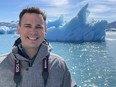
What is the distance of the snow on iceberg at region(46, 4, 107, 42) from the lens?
24359 millimetres

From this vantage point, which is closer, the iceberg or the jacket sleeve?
the jacket sleeve

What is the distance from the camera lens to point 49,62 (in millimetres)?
1439

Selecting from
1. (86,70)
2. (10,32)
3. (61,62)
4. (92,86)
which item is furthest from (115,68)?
(10,32)

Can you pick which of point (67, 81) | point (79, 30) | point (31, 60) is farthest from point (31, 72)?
point (79, 30)

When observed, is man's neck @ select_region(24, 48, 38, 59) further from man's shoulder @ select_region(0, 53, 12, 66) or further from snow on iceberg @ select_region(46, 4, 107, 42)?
snow on iceberg @ select_region(46, 4, 107, 42)

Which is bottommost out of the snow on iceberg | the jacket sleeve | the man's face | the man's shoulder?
the snow on iceberg

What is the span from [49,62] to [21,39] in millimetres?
198

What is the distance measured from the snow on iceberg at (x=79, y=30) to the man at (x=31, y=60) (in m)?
22.7

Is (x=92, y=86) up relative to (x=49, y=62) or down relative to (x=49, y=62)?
down

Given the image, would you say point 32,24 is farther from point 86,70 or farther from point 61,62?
point 86,70

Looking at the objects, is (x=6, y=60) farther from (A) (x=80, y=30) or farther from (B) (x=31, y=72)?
(A) (x=80, y=30)

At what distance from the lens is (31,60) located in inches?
55.1

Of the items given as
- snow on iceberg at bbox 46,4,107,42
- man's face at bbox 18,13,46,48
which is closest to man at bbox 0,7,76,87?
man's face at bbox 18,13,46,48

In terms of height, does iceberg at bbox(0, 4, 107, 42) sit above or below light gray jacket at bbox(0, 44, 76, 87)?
below
